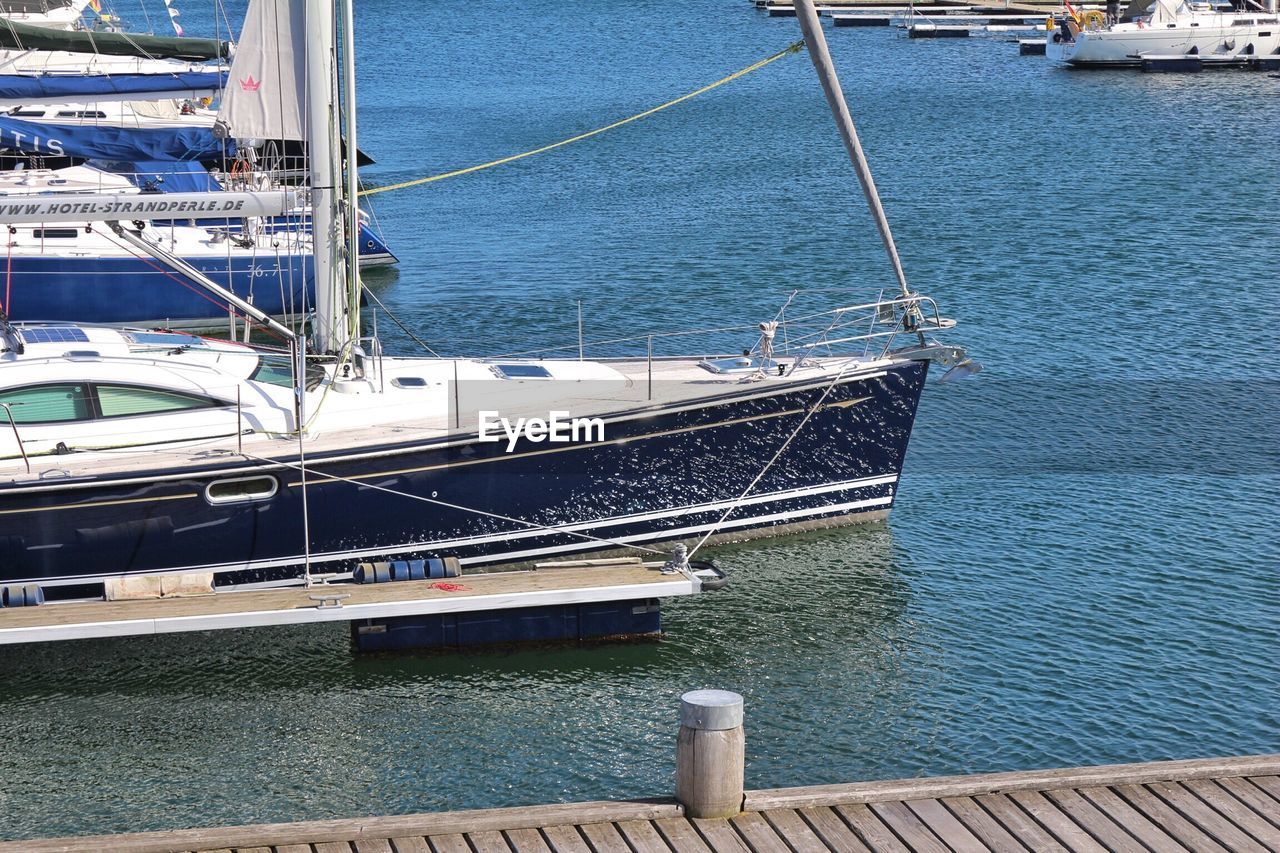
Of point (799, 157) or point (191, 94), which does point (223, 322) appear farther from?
point (799, 157)

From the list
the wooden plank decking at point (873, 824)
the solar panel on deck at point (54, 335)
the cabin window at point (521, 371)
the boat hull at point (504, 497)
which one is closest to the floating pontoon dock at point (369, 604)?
the boat hull at point (504, 497)

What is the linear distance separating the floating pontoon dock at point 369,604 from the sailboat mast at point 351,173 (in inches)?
149

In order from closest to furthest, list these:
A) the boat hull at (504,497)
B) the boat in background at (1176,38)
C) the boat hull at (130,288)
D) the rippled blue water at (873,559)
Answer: the rippled blue water at (873,559), the boat hull at (504,497), the boat hull at (130,288), the boat in background at (1176,38)

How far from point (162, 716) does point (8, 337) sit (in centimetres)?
494

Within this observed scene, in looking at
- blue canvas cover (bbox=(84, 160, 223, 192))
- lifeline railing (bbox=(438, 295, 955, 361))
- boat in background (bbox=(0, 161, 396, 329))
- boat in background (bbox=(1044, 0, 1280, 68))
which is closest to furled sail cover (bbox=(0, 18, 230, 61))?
blue canvas cover (bbox=(84, 160, 223, 192))

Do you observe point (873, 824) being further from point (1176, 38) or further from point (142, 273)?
point (1176, 38)

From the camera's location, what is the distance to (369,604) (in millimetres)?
16109

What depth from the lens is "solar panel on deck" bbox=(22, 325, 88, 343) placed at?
18031 millimetres

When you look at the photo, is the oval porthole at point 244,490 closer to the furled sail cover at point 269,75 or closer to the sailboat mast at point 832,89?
the furled sail cover at point 269,75

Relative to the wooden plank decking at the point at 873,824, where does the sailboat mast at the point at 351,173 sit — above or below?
above

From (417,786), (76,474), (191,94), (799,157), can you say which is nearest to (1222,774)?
(417,786)

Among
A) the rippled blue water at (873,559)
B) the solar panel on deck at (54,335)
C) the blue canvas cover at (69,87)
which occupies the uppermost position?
the blue canvas cover at (69,87)

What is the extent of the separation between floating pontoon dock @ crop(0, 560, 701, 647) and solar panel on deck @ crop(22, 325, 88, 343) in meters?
3.33

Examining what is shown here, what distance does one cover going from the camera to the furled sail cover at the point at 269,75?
18.1m
